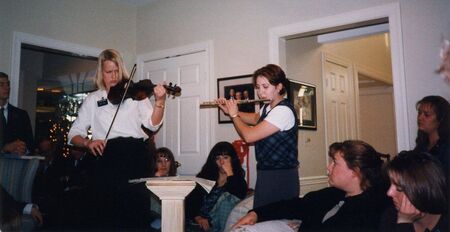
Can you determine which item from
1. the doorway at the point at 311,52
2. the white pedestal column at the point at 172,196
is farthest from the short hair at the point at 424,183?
the doorway at the point at 311,52

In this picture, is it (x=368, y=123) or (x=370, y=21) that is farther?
(x=368, y=123)

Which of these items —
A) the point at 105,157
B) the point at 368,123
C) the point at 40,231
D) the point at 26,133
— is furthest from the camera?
the point at 368,123

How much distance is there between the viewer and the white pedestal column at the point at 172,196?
125 cm

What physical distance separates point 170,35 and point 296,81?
150 cm

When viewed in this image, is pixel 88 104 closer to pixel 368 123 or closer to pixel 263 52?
pixel 263 52

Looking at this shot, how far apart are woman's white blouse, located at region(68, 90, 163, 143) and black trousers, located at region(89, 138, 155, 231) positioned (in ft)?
0.31

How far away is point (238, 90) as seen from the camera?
3.63 meters

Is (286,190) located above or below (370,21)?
below

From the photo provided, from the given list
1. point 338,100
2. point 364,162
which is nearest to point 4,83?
point 364,162

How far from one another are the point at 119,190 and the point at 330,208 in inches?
42.0

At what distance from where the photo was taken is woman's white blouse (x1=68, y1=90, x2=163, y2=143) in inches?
86.2

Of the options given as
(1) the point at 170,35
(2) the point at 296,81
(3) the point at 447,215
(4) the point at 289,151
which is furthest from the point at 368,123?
(3) the point at 447,215

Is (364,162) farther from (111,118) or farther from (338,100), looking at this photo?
(338,100)

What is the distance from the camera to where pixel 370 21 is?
9.87 ft
